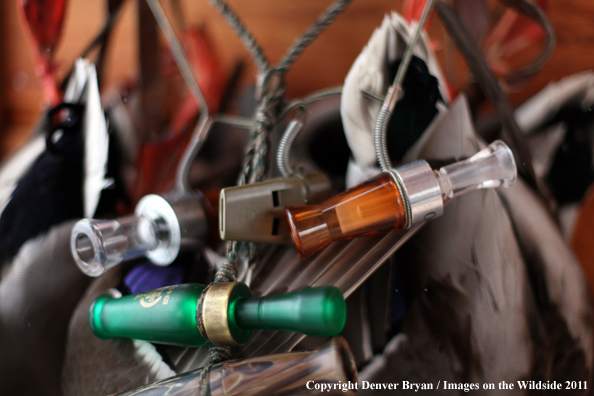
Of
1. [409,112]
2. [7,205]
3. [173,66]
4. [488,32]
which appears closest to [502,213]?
[409,112]

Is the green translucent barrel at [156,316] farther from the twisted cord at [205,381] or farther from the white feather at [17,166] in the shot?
the white feather at [17,166]

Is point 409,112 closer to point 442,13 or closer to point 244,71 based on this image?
point 442,13

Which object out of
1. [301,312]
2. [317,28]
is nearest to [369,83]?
[317,28]

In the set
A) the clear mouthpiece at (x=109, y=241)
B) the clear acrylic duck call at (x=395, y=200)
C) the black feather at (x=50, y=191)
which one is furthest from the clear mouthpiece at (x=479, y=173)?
the black feather at (x=50, y=191)

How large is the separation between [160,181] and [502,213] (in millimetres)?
398

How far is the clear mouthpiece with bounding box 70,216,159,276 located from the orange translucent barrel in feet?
0.45

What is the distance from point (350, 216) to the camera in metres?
0.27

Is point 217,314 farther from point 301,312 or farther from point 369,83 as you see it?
point 369,83

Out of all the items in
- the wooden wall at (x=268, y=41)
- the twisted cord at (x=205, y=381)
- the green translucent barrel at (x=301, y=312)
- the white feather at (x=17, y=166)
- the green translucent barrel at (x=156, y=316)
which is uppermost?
the wooden wall at (x=268, y=41)

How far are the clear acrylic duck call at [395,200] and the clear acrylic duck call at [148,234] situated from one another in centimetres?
11

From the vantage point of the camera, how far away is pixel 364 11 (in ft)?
1.73

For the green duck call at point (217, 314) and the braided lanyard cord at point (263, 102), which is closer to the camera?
the green duck call at point (217, 314)

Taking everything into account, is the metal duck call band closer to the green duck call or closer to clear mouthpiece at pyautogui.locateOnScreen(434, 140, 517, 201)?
the green duck call

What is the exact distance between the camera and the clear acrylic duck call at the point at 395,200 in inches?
10.5
